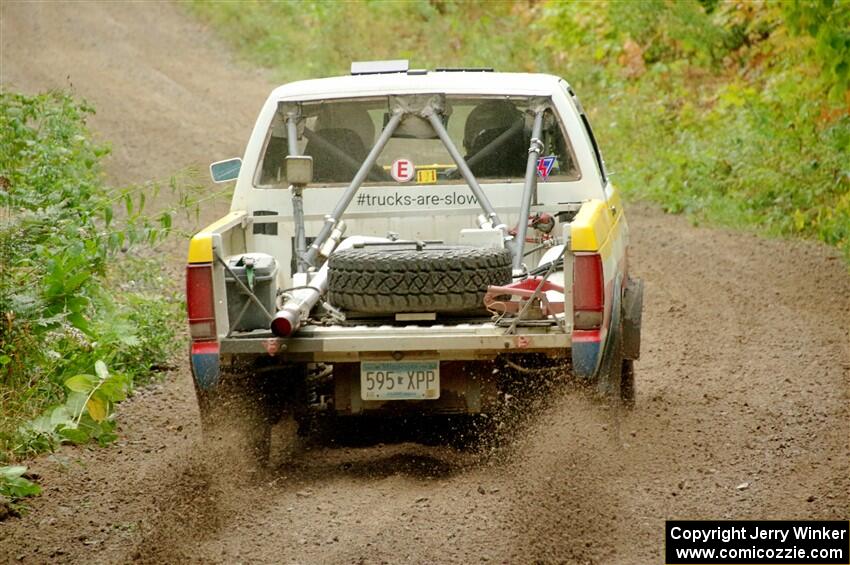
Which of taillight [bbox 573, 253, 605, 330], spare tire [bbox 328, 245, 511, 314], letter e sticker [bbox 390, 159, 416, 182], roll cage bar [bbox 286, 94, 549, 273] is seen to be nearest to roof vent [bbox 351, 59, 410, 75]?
roll cage bar [bbox 286, 94, 549, 273]

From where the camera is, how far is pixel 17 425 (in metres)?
6.97

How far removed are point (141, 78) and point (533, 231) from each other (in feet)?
53.1

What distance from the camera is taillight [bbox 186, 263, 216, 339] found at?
6.03 metres

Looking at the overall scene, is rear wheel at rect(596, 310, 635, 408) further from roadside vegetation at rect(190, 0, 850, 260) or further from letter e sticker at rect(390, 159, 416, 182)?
roadside vegetation at rect(190, 0, 850, 260)

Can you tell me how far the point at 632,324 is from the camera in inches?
278

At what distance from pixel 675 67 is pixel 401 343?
50.3ft

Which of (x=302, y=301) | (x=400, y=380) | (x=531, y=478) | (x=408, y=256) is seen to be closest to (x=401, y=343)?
(x=400, y=380)

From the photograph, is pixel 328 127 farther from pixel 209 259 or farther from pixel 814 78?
pixel 814 78

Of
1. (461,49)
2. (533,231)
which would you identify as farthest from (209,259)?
(461,49)

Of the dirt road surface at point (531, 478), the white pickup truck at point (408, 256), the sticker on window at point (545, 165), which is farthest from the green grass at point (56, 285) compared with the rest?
the sticker on window at point (545, 165)

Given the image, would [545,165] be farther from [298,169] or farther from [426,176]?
[298,169]
